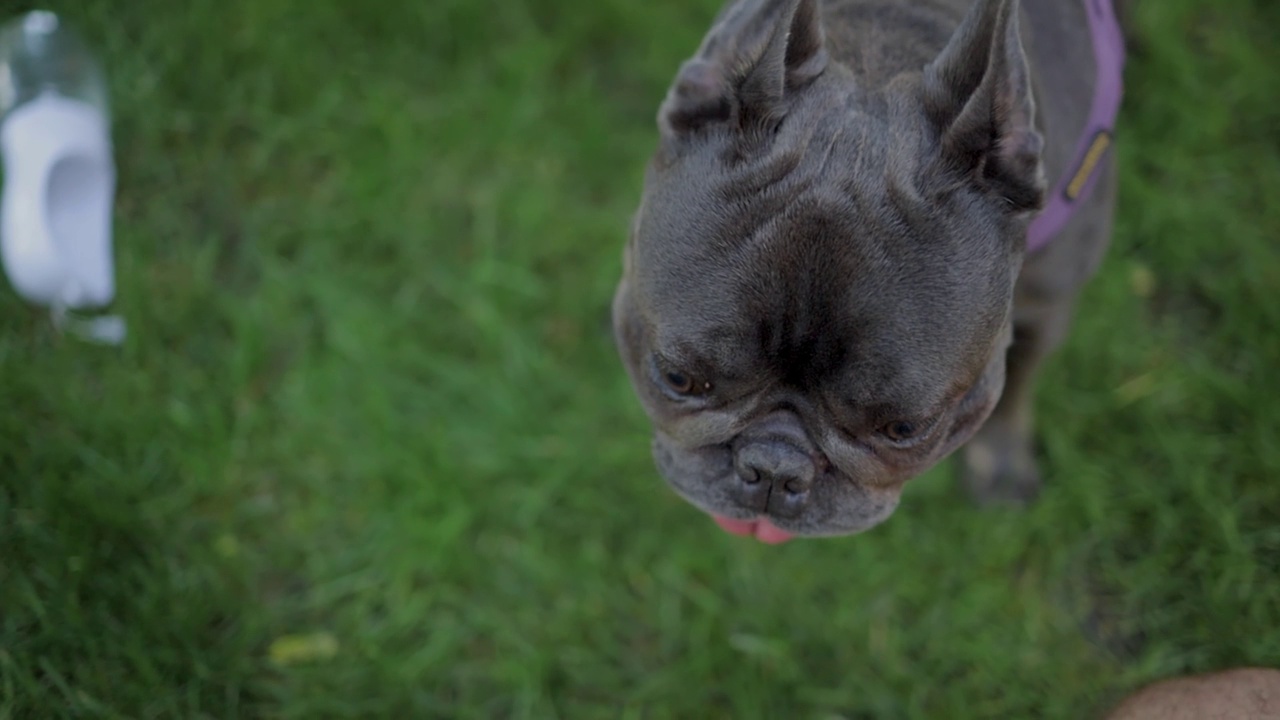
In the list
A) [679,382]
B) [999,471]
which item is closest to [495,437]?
[679,382]

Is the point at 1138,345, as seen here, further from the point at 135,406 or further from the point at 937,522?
the point at 135,406

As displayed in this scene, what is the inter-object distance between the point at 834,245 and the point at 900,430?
0.45 m

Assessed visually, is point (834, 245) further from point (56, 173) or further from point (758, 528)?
point (56, 173)

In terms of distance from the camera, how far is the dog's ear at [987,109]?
81.6 inches

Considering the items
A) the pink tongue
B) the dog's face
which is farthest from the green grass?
the dog's face

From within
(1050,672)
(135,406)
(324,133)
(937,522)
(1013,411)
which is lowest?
(1050,672)

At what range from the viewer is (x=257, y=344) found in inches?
143

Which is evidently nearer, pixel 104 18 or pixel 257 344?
pixel 257 344

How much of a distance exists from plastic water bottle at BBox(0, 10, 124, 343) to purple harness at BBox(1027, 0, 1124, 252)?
2.94m

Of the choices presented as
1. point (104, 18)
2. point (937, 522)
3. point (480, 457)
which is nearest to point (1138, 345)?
point (937, 522)

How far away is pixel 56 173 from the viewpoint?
3.54 metres

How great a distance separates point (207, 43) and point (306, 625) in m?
2.22

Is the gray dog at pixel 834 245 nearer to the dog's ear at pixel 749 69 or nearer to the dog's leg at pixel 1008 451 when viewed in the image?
the dog's ear at pixel 749 69

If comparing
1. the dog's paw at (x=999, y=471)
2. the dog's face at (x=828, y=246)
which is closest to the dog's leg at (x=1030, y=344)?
the dog's paw at (x=999, y=471)
